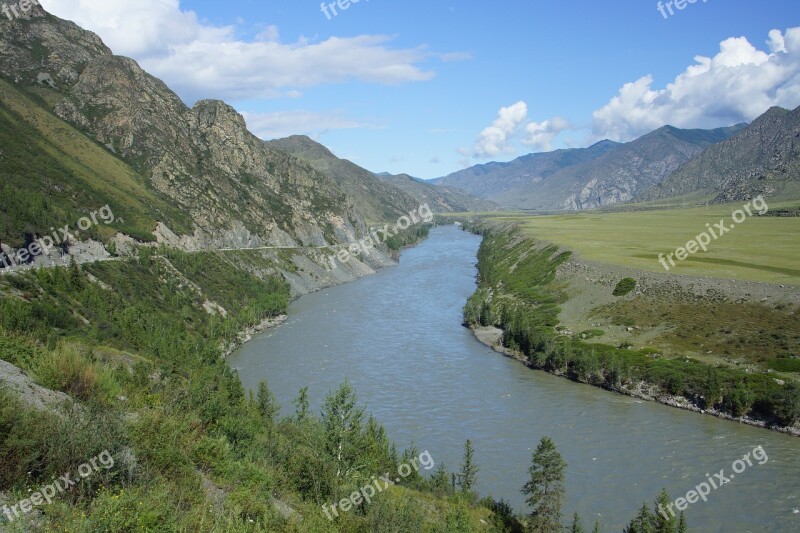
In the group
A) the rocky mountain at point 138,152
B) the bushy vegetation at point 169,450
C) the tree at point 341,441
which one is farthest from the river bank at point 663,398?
the rocky mountain at point 138,152

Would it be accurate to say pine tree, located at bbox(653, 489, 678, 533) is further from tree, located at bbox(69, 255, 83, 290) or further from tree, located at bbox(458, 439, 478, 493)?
tree, located at bbox(69, 255, 83, 290)

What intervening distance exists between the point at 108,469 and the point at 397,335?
5651 cm

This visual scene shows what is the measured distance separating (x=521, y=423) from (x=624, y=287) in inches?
1440

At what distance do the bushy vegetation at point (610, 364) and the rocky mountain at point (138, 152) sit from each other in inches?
2146

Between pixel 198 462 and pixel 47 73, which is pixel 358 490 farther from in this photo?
pixel 47 73

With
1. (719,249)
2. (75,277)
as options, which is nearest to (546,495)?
(75,277)

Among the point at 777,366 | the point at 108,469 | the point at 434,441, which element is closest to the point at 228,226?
the point at 434,441

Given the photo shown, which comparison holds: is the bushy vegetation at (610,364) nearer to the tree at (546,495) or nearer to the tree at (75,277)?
the tree at (546,495)

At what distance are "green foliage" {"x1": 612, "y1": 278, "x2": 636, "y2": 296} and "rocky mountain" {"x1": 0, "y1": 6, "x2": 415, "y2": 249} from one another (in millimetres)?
67251

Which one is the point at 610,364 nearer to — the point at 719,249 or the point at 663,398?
the point at 663,398

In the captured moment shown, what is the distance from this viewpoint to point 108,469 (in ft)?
38.0

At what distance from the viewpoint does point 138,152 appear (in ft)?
365

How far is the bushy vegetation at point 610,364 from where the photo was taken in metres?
41.2

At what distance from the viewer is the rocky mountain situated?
87.6m
